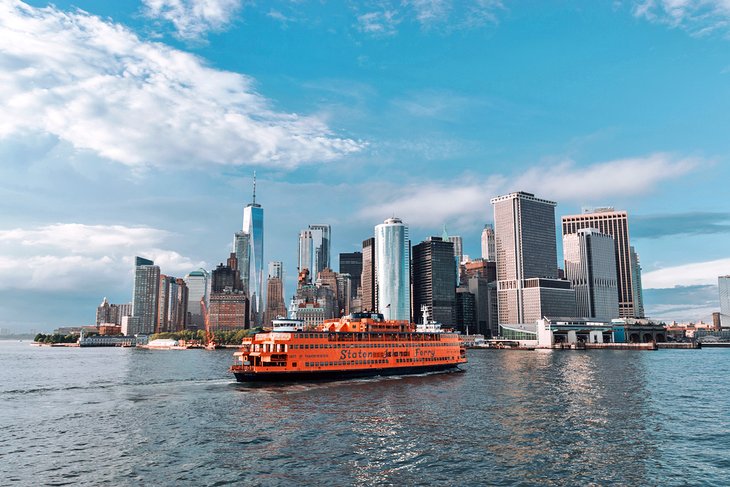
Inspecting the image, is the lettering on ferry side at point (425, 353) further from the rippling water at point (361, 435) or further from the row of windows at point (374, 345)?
the rippling water at point (361, 435)

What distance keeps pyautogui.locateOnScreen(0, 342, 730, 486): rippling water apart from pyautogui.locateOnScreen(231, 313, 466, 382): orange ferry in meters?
7.26

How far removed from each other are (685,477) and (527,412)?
27687mm

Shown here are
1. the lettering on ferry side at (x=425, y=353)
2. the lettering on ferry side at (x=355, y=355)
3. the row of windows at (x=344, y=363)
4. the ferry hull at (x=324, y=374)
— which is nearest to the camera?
the ferry hull at (x=324, y=374)

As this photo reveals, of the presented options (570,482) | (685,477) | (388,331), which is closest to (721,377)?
(388,331)

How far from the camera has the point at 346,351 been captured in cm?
10769

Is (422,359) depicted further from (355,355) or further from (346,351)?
(346,351)

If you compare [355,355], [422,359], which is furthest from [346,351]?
[422,359]

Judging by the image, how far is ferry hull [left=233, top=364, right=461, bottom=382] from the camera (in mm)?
96188

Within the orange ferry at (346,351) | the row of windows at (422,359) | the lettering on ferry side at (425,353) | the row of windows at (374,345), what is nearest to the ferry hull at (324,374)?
the orange ferry at (346,351)

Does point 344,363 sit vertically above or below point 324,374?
above

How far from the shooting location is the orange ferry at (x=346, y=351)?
98.7 metres

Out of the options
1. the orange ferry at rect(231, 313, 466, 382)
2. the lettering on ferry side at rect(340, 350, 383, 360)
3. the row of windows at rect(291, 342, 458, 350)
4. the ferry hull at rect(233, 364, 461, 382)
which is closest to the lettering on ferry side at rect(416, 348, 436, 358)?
the orange ferry at rect(231, 313, 466, 382)

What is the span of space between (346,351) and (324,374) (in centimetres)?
713

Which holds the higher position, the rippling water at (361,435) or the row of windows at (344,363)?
the row of windows at (344,363)
